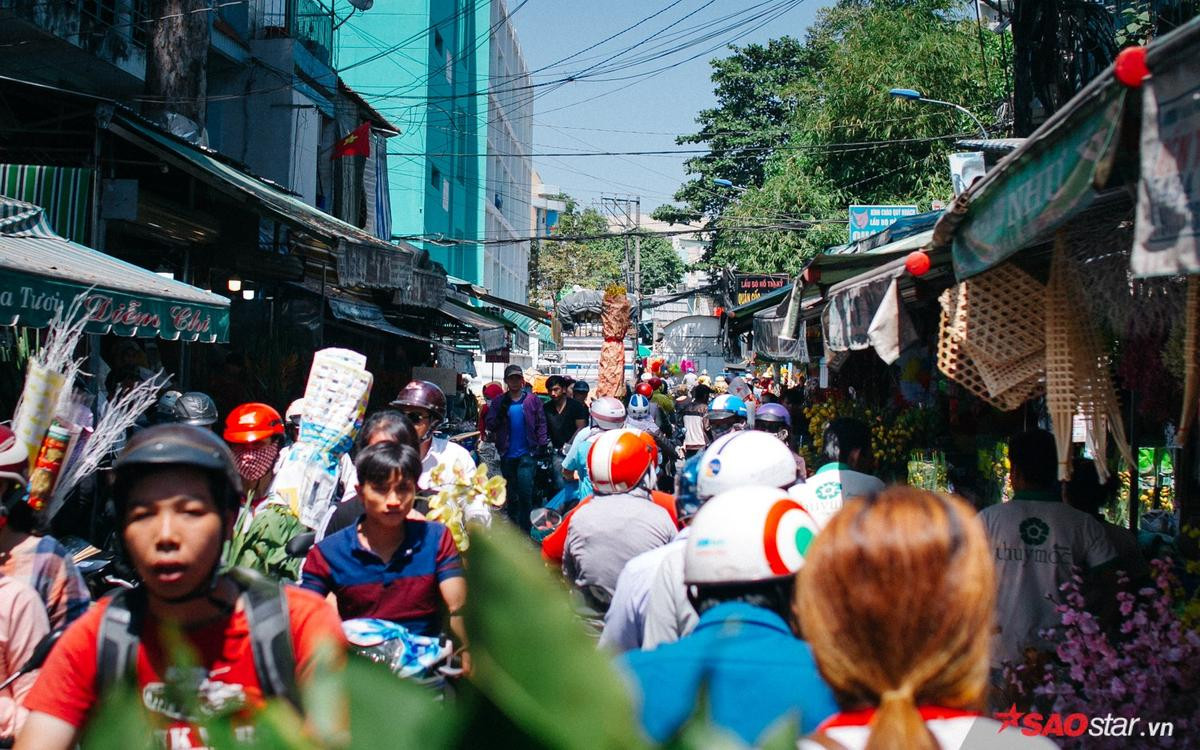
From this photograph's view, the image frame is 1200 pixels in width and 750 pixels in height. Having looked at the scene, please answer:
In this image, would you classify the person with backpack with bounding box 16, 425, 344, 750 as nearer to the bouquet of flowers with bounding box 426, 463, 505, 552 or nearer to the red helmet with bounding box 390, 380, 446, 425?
the bouquet of flowers with bounding box 426, 463, 505, 552

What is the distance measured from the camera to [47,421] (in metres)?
3.93

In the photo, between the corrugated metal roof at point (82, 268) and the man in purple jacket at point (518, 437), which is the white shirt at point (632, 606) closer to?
the corrugated metal roof at point (82, 268)

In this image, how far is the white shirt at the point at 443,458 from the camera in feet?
17.3

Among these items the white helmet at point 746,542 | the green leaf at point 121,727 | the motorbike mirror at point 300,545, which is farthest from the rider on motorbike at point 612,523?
the green leaf at point 121,727

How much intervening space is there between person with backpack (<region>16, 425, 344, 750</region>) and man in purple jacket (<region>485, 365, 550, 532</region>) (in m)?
8.38

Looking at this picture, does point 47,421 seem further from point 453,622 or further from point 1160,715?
point 1160,715

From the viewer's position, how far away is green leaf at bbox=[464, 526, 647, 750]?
0.74 metres

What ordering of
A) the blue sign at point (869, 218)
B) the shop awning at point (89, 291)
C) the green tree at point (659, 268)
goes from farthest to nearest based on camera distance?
the green tree at point (659, 268) < the blue sign at point (869, 218) < the shop awning at point (89, 291)

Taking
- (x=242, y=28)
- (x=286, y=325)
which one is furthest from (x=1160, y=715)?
(x=242, y=28)

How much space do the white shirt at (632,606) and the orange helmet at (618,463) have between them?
3.56 feet

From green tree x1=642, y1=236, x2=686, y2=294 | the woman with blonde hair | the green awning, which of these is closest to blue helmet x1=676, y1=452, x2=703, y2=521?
the woman with blonde hair

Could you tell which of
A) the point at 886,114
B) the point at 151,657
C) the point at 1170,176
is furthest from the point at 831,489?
the point at 886,114

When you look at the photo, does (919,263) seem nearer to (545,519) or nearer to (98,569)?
(545,519)

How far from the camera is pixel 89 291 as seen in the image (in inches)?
227
